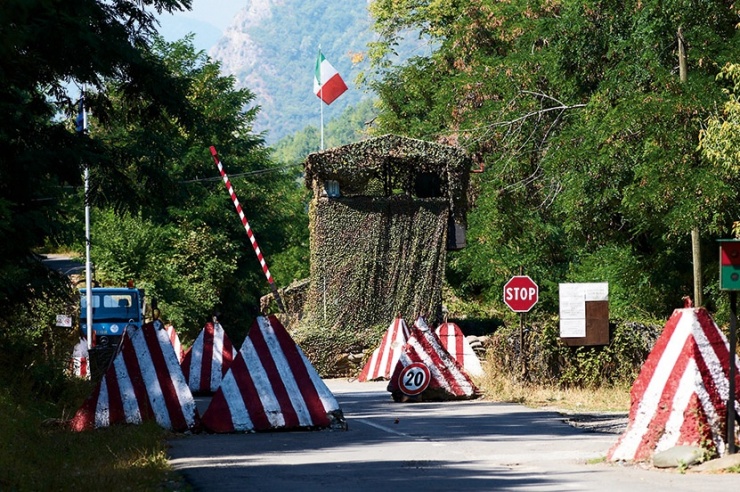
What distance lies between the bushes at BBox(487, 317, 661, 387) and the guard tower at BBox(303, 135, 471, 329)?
13.1 meters

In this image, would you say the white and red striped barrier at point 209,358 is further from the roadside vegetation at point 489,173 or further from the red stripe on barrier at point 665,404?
the red stripe on barrier at point 665,404

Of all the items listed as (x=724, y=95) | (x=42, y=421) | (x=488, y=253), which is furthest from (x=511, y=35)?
(x=42, y=421)

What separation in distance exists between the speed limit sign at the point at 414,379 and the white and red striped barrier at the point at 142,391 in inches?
248

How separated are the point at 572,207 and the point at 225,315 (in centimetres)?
3699

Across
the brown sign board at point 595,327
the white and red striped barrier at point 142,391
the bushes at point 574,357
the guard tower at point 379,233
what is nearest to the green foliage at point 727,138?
the bushes at point 574,357

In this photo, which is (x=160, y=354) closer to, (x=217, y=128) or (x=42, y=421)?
(x=42, y=421)

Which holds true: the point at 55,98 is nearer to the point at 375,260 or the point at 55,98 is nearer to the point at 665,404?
the point at 665,404

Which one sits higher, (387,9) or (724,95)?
(387,9)

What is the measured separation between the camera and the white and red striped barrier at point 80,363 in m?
24.5

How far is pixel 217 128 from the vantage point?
67875 millimetres

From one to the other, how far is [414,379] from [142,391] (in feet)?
22.2

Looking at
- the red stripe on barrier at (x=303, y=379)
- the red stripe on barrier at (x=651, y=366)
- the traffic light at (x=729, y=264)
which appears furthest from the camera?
the red stripe on barrier at (x=303, y=379)

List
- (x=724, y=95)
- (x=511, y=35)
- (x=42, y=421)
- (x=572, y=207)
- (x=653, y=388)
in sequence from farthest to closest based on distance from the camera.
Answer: (x=511, y=35) → (x=572, y=207) → (x=724, y=95) → (x=42, y=421) → (x=653, y=388)

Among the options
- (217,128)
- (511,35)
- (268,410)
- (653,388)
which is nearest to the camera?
(653,388)
